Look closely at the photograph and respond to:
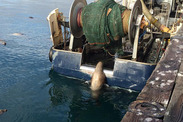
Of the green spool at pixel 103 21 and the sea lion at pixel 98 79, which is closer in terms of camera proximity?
the green spool at pixel 103 21


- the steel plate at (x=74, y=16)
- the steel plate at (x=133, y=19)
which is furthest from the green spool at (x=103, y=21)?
the steel plate at (x=74, y=16)

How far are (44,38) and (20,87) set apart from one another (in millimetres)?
12391

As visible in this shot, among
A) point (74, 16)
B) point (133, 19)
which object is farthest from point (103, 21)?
point (74, 16)

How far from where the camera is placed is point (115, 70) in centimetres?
942

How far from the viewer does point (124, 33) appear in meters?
9.27

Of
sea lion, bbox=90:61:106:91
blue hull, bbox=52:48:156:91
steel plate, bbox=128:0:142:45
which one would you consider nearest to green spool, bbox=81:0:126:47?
steel plate, bbox=128:0:142:45

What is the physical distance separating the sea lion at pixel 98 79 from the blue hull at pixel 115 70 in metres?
0.29

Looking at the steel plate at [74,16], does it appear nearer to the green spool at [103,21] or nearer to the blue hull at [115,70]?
the green spool at [103,21]

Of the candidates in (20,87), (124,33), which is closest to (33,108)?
(20,87)

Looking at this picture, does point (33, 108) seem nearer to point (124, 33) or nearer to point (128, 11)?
point (124, 33)

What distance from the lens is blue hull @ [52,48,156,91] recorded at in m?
8.95

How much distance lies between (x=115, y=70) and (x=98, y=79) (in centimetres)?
99

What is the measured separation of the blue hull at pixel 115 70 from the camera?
8.95 metres

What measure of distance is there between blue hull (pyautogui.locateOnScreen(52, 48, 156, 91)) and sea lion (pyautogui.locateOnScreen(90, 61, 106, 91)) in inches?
11.3
